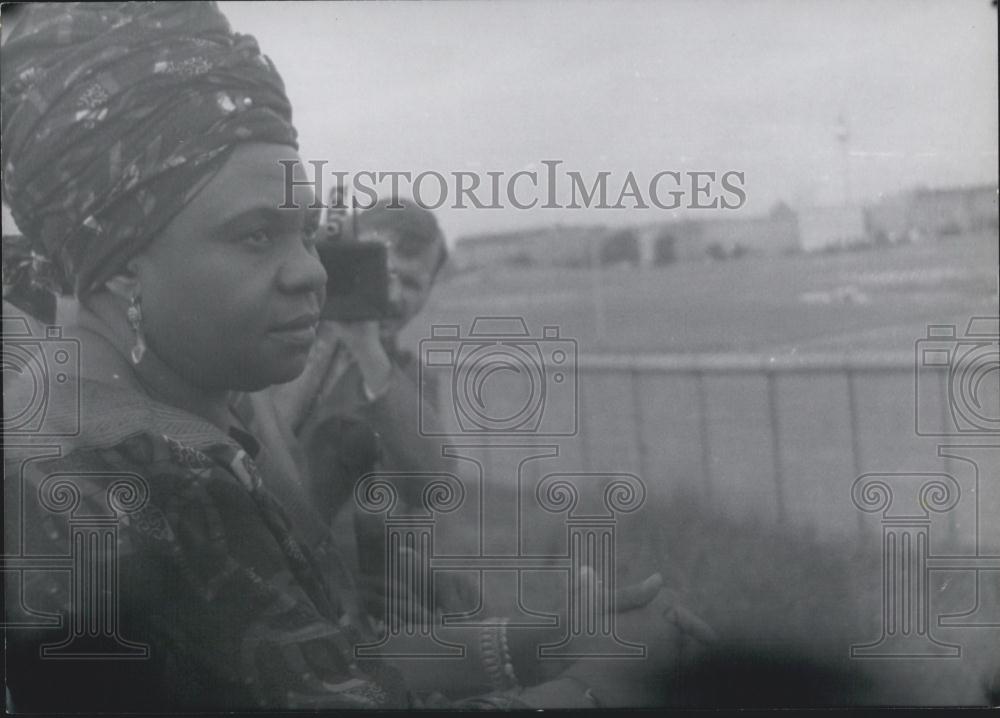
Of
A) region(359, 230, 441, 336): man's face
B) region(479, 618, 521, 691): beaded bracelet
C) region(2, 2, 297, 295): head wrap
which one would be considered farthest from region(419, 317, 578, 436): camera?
region(2, 2, 297, 295): head wrap

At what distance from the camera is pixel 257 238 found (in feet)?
7.90

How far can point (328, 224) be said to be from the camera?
8.05 ft

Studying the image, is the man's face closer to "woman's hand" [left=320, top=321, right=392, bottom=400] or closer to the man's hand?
"woman's hand" [left=320, top=321, right=392, bottom=400]

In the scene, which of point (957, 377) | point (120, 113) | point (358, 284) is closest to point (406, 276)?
point (358, 284)

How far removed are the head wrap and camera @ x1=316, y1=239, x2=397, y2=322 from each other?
28 cm

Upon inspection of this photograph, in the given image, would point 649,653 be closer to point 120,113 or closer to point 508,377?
point 508,377

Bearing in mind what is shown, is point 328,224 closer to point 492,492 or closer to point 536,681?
point 492,492

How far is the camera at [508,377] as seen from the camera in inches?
96.7

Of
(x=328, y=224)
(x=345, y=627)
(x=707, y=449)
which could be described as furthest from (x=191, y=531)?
(x=707, y=449)

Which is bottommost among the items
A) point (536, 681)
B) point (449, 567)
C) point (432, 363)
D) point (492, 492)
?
point (536, 681)

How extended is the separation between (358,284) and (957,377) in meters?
1.38

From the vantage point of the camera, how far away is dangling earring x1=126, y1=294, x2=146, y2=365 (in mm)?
2426

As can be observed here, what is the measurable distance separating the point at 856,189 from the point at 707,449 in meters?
0.67

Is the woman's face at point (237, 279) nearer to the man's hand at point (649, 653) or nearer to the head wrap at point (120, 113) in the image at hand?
the head wrap at point (120, 113)
